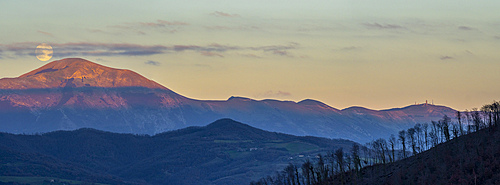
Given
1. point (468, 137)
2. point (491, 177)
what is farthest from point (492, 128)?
point (491, 177)

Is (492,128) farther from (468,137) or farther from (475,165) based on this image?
(475,165)

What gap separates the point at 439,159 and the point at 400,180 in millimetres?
13975

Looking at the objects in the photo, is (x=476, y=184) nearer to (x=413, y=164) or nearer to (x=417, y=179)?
(x=417, y=179)

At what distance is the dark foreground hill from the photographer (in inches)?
5994

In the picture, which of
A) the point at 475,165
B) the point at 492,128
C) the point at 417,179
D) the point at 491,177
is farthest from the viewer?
the point at 492,128

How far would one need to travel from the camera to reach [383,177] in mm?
193375

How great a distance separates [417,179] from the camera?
173 m

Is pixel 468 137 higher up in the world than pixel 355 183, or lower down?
higher up

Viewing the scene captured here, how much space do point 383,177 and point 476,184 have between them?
47568mm

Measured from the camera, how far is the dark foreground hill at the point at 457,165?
500 feet

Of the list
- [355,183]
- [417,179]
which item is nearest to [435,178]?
[417,179]

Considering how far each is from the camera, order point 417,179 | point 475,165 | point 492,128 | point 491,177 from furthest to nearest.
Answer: point 492,128 < point 417,179 < point 475,165 < point 491,177

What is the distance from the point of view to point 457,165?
167 metres

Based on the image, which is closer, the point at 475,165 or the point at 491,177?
the point at 491,177
